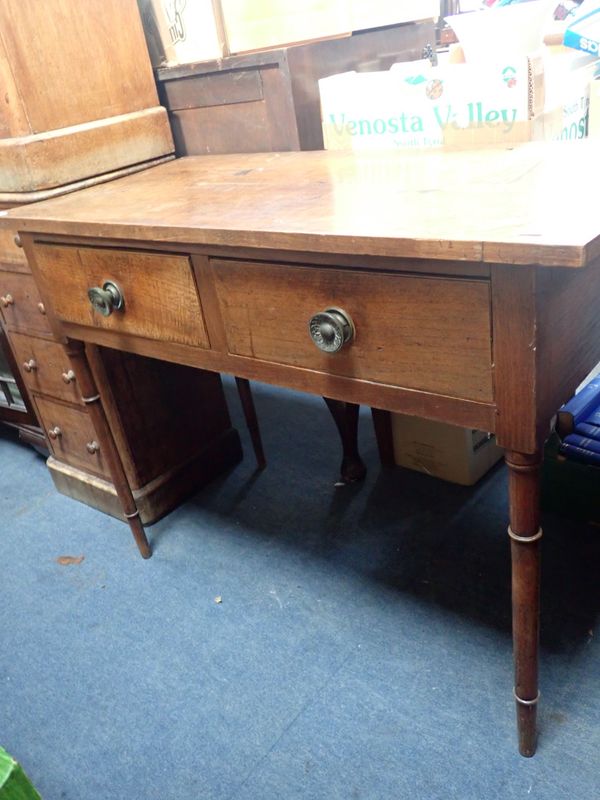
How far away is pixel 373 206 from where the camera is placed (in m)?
0.83

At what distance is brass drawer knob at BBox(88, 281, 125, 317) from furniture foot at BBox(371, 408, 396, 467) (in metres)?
0.70

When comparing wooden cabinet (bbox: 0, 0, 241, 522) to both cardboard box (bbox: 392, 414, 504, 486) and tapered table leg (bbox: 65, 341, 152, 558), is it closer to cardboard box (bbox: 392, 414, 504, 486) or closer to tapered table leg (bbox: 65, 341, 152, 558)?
tapered table leg (bbox: 65, 341, 152, 558)

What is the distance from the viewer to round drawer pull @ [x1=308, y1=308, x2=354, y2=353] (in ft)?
2.61

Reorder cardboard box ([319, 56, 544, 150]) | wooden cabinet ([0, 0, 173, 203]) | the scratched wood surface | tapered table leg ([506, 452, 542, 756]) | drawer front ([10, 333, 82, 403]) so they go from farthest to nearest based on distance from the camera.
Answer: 1. drawer front ([10, 333, 82, 403])
2. wooden cabinet ([0, 0, 173, 203])
3. cardboard box ([319, 56, 544, 150])
4. tapered table leg ([506, 452, 542, 756])
5. the scratched wood surface

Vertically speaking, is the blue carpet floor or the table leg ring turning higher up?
the table leg ring turning

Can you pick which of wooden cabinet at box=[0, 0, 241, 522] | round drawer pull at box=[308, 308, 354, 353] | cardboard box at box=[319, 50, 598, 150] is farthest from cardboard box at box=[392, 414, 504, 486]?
round drawer pull at box=[308, 308, 354, 353]

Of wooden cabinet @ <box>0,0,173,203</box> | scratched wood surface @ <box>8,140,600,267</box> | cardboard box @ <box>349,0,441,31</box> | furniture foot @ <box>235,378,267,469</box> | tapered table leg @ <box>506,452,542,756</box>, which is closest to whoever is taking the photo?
scratched wood surface @ <box>8,140,600,267</box>

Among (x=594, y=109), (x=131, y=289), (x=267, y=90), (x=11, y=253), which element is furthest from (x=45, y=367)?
(x=594, y=109)

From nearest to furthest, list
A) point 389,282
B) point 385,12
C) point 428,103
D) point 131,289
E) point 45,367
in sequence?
point 389,282, point 131,289, point 428,103, point 385,12, point 45,367

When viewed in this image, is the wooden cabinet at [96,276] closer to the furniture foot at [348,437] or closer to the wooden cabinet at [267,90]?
the wooden cabinet at [267,90]

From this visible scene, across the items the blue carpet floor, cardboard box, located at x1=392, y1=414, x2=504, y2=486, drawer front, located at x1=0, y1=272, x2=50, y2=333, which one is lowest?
the blue carpet floor

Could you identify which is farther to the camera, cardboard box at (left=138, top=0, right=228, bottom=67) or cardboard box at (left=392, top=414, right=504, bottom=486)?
cardboard box at (left=392, top=414, right=504, bottom=486)

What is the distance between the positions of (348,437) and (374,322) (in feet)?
2.71

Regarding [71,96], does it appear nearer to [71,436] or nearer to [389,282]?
[71,436]
